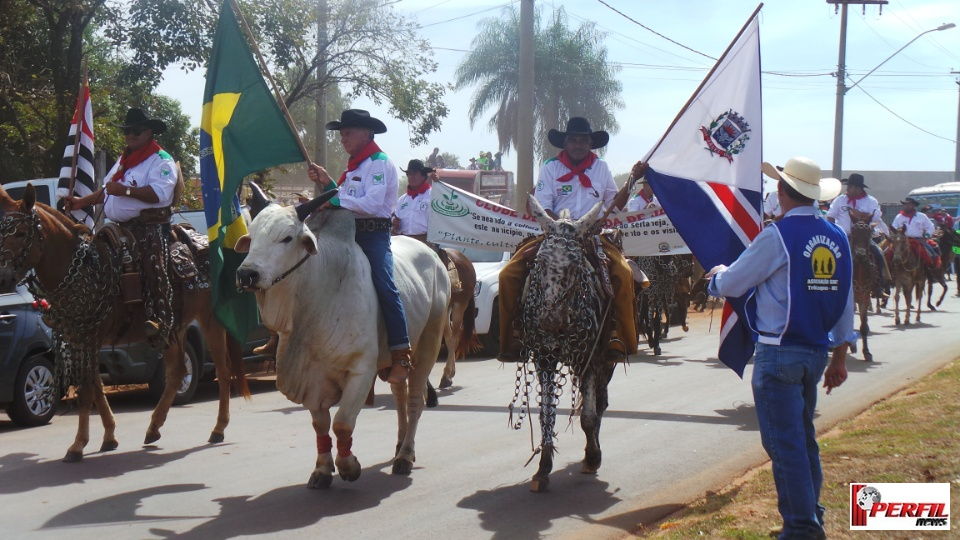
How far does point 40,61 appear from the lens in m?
18.3

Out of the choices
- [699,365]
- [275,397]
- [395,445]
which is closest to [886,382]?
[699,365]

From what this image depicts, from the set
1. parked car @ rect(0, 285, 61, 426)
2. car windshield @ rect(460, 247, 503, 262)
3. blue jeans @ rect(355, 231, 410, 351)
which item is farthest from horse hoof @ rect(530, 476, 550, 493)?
car windshield @ rect(460, 247, 503, 262)

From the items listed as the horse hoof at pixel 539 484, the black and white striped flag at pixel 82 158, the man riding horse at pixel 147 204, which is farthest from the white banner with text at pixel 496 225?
the black and white striped flag at pixel 82 158

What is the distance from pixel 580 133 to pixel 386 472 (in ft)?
Answer: 11.1

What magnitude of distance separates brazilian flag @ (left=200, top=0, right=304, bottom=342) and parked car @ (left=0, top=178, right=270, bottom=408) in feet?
9.24

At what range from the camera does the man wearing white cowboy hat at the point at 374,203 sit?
7465 millimetres

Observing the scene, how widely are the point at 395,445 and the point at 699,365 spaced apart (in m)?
7.07

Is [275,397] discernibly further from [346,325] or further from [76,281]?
[346,325]

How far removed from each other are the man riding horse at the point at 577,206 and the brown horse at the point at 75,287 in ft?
11.7

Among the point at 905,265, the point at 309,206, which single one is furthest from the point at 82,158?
the point at 905,265

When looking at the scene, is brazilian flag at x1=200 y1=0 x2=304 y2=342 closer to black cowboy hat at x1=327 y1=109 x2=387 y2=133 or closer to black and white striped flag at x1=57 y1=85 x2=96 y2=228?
black cowboy hat at x1=327 y1=109 x2=387 y2=133

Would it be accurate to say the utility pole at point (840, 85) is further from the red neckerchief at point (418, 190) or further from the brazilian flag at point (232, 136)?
the brazilian flag at point (232, 136)

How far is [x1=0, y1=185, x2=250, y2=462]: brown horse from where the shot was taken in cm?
819

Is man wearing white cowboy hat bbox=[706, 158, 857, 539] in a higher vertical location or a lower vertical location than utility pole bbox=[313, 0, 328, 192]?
lower
